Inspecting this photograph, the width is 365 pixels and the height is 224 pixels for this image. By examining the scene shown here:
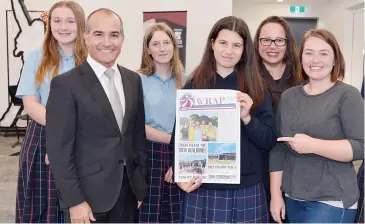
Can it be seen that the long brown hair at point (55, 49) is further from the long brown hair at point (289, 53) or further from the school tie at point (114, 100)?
the long brown hair at point (289, 53)

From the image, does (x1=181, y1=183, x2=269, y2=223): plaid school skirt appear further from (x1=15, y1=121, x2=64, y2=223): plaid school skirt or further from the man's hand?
(x1=15, y1=121, x2=64, y2=223): plaid school skirt

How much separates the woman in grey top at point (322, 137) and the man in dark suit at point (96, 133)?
73 centimetres

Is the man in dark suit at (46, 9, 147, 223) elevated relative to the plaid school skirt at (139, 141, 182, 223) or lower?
elevated

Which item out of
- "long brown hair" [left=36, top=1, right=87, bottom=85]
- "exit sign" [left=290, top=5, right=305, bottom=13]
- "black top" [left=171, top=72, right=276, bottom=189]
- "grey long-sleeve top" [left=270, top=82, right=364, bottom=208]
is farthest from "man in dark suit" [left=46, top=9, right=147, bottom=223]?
"exit sign" [left=290, top=5, right=305, bottom=13]

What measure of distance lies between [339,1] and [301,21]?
125cm

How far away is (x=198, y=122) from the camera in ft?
5.46

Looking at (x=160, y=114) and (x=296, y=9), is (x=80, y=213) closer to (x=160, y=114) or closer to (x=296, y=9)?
(x=160, y=114)

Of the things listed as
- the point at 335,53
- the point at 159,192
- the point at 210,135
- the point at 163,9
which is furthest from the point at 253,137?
the point at 163,9

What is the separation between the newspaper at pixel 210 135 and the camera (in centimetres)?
166

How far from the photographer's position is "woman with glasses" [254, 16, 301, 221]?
7.29ft

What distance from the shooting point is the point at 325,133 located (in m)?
1.64

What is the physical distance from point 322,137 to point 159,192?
1.19m

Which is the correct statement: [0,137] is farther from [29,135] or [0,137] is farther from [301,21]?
[301,21]

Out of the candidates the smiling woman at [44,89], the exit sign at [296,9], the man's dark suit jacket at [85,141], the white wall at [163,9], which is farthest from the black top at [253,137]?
the exit sign at [296,9]
